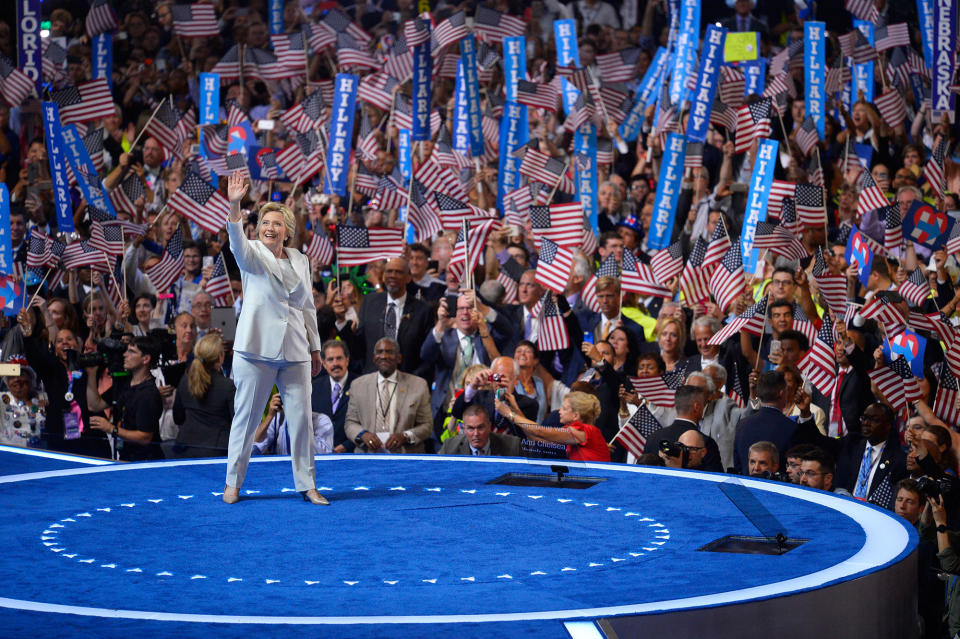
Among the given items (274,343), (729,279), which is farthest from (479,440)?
(729,279)

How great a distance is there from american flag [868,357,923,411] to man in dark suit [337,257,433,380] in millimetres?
4077

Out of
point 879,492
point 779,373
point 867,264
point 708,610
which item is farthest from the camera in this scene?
point 867,264

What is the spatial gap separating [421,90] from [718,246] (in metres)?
4.41

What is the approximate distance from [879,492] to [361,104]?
11041 millimetres

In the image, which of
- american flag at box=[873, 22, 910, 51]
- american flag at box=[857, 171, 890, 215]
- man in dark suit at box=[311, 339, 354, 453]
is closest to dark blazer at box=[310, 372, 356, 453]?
man in dark suit at box=[311, 339, 354, 453]

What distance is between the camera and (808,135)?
550 inches

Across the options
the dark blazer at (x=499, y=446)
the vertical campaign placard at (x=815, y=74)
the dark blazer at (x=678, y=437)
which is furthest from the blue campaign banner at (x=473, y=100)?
the dark blazer at (x=678, y=437)

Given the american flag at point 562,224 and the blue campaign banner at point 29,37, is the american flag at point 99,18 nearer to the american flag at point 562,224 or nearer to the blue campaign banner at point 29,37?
the blue campaign banner at point 29,37

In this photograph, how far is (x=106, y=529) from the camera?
263 inches

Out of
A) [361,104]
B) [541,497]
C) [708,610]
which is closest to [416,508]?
[541,497]

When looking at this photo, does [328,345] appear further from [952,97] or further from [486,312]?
[952,97]

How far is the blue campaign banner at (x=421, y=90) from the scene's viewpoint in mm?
14570

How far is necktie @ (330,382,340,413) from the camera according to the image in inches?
431

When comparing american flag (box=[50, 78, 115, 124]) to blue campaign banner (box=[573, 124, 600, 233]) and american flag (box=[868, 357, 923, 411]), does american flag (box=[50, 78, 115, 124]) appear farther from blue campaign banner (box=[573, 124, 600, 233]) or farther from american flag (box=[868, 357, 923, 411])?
american flag (box=[868, 357, 923, 411])
